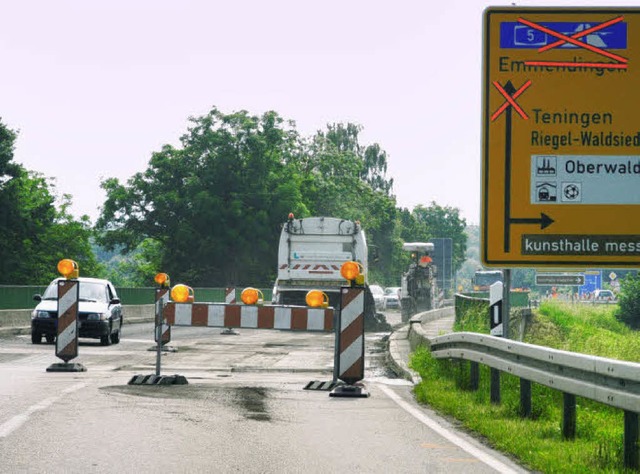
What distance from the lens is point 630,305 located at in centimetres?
6500

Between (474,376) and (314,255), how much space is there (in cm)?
2124

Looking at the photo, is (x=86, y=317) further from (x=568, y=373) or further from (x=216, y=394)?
(x=568, y=373)

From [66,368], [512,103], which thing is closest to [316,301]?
[512,103]

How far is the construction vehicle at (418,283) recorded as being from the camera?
5212cm

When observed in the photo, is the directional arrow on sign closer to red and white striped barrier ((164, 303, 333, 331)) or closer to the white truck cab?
red and white striped barrier ((164, 303, 333, 331))

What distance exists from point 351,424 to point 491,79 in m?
4.47

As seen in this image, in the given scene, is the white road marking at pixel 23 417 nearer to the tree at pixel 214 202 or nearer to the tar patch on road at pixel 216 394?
the tar patch on road at pixel 216 394

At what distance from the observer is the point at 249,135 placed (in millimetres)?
79625

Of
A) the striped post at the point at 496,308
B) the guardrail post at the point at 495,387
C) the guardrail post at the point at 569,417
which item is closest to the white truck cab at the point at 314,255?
the striped post at the point at 496,308

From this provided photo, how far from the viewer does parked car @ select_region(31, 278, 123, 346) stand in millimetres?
24594

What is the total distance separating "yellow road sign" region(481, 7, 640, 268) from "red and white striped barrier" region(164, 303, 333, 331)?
101 inches

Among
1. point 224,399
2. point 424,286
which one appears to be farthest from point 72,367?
point 424,286

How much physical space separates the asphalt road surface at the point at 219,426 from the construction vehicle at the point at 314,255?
1616cm

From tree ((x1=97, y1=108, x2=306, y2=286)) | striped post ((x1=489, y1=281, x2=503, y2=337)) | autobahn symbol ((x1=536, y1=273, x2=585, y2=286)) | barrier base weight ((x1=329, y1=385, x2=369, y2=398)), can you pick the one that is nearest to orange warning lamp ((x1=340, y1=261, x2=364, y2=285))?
barrier base weight ((x1=329, y1=385, x2=369, y2=398))
